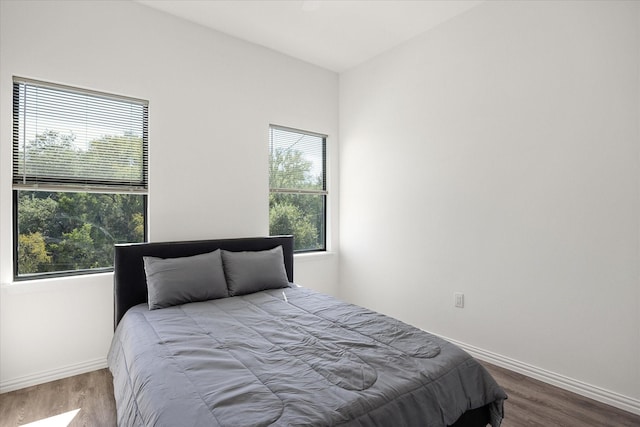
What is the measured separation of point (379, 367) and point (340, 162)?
9.96 ft

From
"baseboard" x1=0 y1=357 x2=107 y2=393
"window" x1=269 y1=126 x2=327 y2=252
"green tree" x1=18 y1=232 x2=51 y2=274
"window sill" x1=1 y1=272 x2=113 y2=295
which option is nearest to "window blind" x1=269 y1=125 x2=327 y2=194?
"window" x1=269 y1=126 x2=327 y2=252

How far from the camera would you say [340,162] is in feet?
14.0

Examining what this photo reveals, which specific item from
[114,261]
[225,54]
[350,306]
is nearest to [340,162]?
[225,54]

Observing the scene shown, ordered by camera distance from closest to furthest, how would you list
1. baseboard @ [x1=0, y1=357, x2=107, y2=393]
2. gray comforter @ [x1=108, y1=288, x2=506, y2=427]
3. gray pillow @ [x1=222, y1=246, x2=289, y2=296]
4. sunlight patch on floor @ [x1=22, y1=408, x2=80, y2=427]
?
1. gray comforter @ [x1=108, y1=288, x2=506, y2=427]
2. sunlight patch on floor @ [x1=22, y1=408, x2=80, y2=427]
3. baseboard @ [x1=0, y1=357, x2=107, y2=393]
4. gray pillow @ [x1=222, y1=246, x2=289, y2=296]

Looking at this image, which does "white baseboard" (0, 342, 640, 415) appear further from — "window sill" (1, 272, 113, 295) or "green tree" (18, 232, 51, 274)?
"green tree" (18, 232, 51, 274)

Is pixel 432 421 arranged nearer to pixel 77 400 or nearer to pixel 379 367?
pixel 379 367

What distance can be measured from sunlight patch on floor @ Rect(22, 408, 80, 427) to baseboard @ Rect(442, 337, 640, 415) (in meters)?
2.89

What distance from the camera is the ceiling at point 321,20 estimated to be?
2.87 m

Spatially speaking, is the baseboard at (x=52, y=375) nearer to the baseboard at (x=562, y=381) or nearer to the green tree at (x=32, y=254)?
the green tree at (x=32, y=254)

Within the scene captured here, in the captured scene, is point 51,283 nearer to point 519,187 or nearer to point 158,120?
point 158,120

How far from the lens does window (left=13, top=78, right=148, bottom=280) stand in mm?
2471

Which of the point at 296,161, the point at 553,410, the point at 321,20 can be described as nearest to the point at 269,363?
the point at 553,410

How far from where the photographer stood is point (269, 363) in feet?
5.22

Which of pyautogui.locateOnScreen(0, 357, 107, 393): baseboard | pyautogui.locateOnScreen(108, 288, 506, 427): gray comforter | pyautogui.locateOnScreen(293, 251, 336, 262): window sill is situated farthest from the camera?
pyautogui.locateOnScreen(293, 251, 336, 262): window sill
